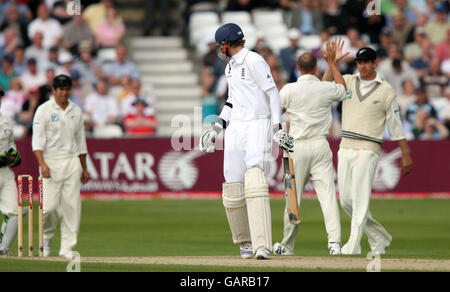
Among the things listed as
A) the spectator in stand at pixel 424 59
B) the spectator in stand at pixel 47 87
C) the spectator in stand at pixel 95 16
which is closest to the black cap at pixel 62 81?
the spectator in stand at pixel 47 87

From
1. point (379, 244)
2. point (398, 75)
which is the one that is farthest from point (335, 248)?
Answer: point (398, 75)

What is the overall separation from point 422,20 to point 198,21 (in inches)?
216

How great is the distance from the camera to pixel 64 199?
13.8m

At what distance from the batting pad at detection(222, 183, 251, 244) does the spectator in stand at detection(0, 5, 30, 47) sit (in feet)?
47.7

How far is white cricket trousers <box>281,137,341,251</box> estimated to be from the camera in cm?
1300

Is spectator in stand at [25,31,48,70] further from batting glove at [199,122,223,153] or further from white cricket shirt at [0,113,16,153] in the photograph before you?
batting glove at [199,122,223,153]

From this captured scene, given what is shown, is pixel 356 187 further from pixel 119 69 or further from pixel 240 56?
pixel 119 69

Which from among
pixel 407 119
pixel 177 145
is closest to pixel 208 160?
pixel 177 145

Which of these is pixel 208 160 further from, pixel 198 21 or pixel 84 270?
pixel 84 270

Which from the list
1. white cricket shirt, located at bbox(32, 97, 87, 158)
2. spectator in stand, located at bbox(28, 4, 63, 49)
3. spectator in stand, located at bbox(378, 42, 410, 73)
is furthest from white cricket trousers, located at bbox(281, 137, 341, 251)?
spectator in stand, located at bbox(28, 4, 63, 49)

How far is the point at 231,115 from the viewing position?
11.7 m

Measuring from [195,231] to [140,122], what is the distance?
6.89 m
